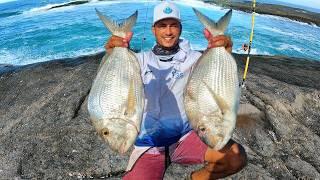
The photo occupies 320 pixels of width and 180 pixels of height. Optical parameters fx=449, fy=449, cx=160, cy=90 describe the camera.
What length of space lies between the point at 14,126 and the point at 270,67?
17.1 feet

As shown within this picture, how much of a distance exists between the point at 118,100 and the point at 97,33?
18.7 metres

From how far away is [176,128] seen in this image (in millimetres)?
4297

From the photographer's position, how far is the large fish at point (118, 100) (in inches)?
131

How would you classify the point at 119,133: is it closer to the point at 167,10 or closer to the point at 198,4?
the point at 167,10

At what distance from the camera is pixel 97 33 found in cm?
2164

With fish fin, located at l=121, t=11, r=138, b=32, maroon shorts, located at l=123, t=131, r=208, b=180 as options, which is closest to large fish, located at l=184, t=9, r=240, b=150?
fish fin, located at l=121, t=11, r=138, b=32

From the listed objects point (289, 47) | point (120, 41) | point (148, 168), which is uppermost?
point (120, 41)

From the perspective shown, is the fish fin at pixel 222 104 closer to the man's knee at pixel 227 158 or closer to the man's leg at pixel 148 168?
the man's knee at pixel 227 158

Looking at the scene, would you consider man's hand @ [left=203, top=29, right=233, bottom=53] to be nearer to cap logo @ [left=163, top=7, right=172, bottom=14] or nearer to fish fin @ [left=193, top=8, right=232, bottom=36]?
fish fin @ [left=193, top=8, right=232, bottom=36]

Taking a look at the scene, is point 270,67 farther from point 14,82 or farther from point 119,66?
point 119,66

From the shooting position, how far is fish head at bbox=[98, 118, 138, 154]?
130 inches

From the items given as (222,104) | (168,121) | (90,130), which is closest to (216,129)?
(222,104)

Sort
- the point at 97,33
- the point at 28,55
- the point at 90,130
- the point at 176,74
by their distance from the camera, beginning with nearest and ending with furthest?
the point at 176,74, the point at 90,130, the point at 28,55, the point at 97,33

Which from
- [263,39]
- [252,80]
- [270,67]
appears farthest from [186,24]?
[252,80]
